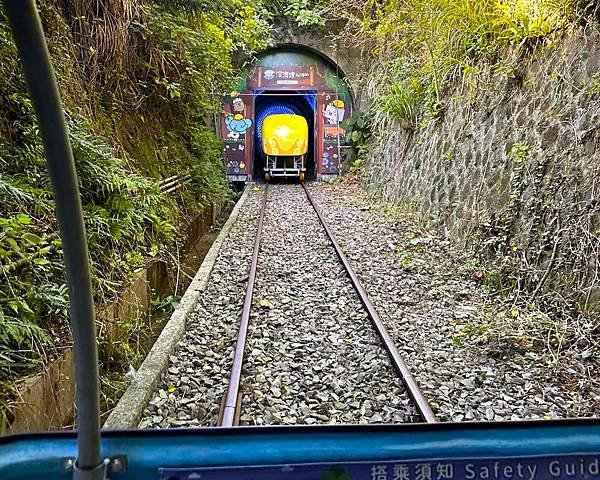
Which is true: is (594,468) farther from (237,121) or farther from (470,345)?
(237,121)

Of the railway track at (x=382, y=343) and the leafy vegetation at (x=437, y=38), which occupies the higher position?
the leafy vegetation at (x=437, y=38)

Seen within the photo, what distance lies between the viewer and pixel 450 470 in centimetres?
106

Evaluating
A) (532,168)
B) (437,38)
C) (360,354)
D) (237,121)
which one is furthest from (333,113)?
(360,354)

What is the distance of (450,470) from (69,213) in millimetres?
827

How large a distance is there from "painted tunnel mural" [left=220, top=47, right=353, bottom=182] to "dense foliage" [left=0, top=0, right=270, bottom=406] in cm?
504

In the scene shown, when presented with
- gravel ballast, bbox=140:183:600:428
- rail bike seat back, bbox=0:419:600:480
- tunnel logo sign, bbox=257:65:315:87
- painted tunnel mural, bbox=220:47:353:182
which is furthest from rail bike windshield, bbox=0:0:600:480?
tunnel logo sign, bbox=257:65:315:87

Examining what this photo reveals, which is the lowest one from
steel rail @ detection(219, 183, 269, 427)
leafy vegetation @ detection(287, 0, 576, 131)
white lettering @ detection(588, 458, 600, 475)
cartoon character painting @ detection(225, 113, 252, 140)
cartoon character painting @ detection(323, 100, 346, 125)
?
steel rail @ detection(219, 183, 269, 427)

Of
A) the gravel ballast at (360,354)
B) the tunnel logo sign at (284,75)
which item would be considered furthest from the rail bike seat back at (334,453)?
the tunnel logo sign at (284,75)

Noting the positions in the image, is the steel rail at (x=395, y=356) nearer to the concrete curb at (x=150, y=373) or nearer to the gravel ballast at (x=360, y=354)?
the gravel ballast at (x=360, y=354)

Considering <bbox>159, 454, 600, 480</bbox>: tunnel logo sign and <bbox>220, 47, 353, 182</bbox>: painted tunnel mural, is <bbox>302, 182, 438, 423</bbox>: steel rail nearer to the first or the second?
<bbox>159, 454, 600, 480</bbox>: tunnel logo sign

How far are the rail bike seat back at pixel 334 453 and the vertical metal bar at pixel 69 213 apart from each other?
10 centimetres

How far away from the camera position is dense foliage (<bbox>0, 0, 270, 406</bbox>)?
11.3 feet

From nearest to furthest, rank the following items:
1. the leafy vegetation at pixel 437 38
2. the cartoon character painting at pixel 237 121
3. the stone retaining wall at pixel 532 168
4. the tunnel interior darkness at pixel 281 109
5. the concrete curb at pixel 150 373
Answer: the concrete curb at pixel 150 373 → the stone retaining wall at pixel 532 168 → the leafy vegetation at pixel 437 38 → the cartoon character painting at pixel 237 121 → the tunnel interior darkness at pixel 281 109

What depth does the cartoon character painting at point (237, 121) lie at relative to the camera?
57.5 ft
